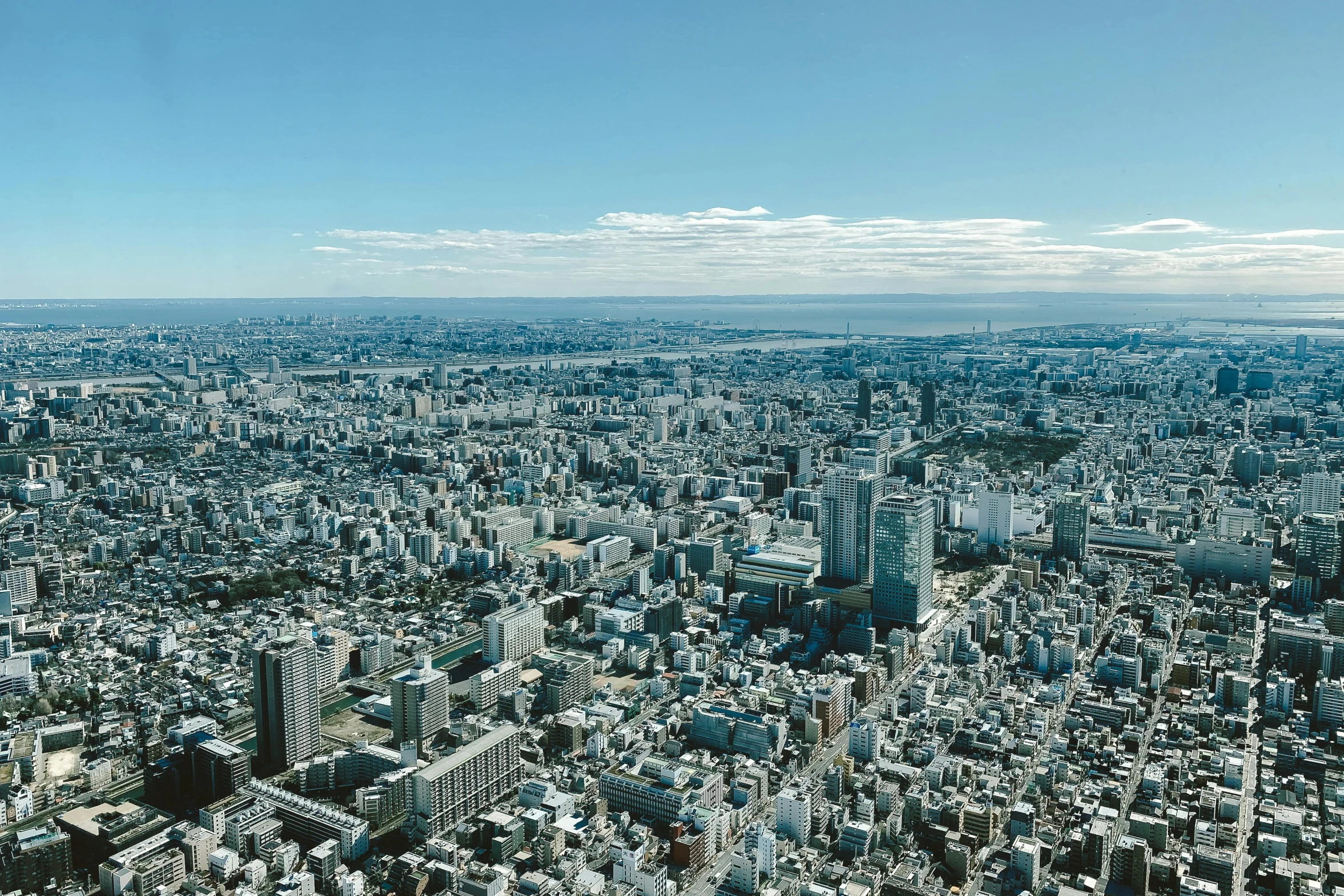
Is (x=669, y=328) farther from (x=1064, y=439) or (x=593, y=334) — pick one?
(x=1064, y=439)

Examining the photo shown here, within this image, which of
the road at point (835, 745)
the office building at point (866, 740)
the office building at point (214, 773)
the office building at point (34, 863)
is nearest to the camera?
the office building at point (34, 863)

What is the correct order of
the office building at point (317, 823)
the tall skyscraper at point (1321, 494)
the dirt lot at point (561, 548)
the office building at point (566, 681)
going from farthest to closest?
the tall skyscraper at point (1321, 494) → the dirt lot at point (561, 548) → the office building at point (566, 681) → the office building at point (317, 823)

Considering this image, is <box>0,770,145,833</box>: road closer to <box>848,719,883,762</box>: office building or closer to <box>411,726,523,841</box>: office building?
<box>411,726,523,841</box>: office building

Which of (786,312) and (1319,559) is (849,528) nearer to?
(1319,559)

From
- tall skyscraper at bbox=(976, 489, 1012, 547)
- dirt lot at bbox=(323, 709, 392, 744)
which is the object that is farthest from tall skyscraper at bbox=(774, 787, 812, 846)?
tall skyscraper at bbox=(976, 489, 1012, 547)

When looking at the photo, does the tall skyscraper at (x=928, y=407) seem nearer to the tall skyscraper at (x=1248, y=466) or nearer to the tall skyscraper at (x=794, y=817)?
the tall skyscraper at (x=1248, y=466)

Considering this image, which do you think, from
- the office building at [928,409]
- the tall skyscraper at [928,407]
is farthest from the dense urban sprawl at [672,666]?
the tall skyscraper at [928,407]
